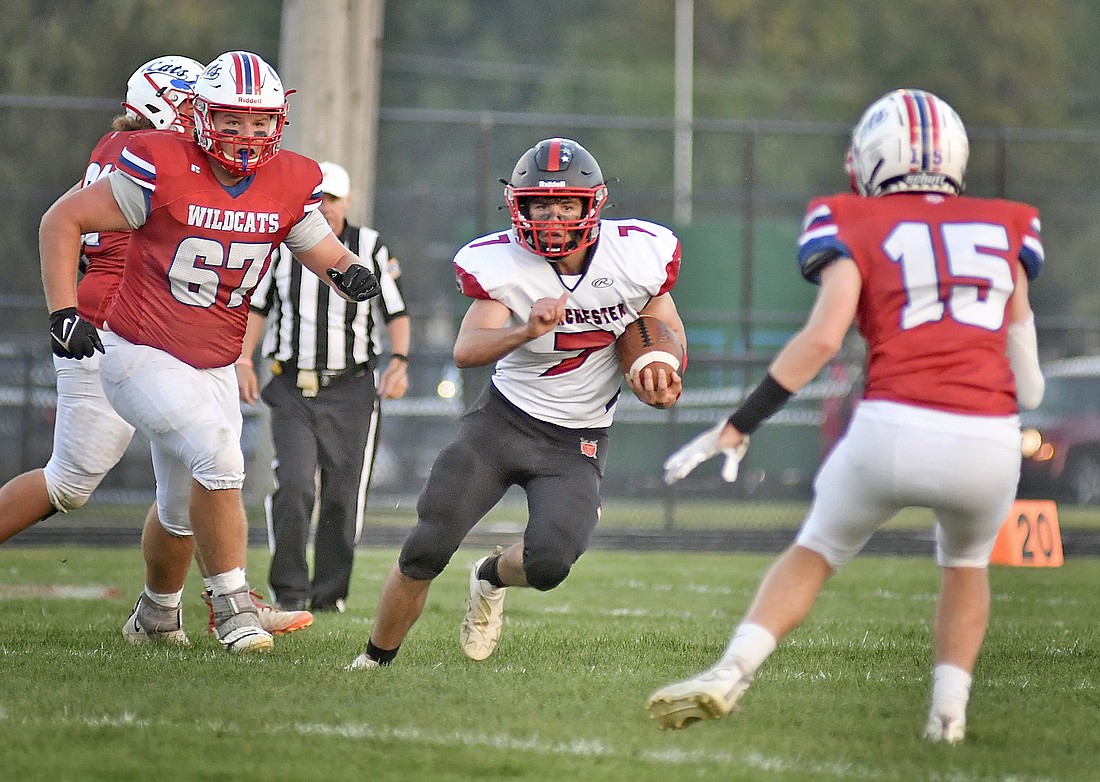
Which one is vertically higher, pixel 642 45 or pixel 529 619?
pixel 642 45

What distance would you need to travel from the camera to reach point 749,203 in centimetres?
1296

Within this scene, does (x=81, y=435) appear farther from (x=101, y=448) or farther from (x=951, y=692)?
(x=951, y=692)

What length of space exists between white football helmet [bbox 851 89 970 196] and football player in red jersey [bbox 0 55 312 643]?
2.40 m

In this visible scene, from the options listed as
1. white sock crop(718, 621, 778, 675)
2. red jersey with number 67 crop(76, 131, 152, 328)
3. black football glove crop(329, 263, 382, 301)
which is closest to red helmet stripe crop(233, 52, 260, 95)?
black football glove crop(329, 263, 382, 301)

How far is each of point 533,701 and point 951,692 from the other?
1.05 meters

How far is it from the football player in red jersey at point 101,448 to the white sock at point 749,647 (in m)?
2.19

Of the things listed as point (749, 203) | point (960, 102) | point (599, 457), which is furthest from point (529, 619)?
point (960, 102)

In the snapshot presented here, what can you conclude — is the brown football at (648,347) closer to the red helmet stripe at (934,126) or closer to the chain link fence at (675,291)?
the red helmet stripe at (934,126)

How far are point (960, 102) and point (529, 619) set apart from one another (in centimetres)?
2606

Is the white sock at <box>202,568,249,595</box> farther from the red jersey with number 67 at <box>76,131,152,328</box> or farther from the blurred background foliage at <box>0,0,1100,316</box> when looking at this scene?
the blurred background foliage at <box>0,0,1100,316</box>

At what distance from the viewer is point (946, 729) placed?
144 inches

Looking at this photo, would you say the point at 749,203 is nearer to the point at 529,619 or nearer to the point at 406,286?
the point at 406,286

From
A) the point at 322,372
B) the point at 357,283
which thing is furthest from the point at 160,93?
the point at 322,372

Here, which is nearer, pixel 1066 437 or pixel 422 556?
pixel 422 556
